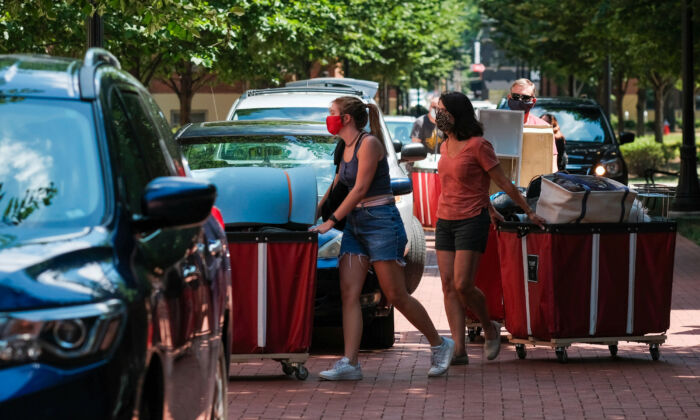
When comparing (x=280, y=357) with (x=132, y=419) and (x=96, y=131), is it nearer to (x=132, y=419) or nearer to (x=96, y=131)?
(x=96, y=131)

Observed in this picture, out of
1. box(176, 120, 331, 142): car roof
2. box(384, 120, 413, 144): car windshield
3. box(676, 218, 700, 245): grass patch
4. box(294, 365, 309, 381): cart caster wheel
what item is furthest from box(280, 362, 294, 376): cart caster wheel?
box(384, 120, 413, 144): car windshield

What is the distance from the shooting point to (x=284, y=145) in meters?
10.4

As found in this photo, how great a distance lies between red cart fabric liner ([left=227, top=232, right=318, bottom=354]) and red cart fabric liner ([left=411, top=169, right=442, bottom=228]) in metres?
11.7

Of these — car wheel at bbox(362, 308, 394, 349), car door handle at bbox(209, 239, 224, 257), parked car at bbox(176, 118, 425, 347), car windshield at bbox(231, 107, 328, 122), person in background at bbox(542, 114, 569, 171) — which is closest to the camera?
car door handle at bbox(209, 239, 224, 257)

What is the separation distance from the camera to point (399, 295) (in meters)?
8.67

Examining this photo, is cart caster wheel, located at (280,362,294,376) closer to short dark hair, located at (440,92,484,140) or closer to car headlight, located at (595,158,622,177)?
short dark hair, located at (440,92,484,140)

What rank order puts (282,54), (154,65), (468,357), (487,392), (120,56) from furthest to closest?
(282,54)
(154,65)
(120,56)
(468,357)
(487,392)

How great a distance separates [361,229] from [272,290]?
687 mm

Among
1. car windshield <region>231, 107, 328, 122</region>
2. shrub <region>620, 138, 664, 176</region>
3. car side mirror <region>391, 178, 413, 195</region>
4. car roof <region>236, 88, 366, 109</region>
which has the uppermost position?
car roof <region>236, 88, 366, 109</region>

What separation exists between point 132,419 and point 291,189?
15.7 ft

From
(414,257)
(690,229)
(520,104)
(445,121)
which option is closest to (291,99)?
(520,104)

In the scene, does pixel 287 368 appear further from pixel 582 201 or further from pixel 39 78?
pixel 39 78

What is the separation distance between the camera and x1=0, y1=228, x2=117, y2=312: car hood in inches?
146

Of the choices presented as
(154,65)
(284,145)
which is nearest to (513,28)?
(154,65)
